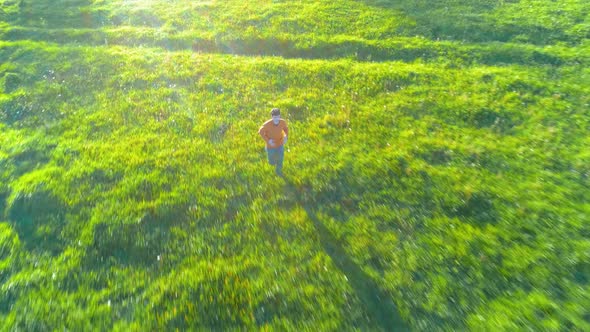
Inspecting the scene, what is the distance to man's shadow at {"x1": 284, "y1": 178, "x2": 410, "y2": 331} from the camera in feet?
23.9

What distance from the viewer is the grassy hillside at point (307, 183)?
7.66 metres

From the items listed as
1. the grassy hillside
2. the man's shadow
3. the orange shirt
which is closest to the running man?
the orange shirt

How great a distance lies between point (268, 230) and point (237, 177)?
99.3 inches

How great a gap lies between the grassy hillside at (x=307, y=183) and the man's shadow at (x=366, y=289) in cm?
4

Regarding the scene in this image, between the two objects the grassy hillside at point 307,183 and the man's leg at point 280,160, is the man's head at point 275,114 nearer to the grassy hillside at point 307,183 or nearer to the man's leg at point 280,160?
the man's leg at point 280,160

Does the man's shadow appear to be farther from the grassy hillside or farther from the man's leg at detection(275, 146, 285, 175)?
the man's leg at detection(275, 146, 285, 175)

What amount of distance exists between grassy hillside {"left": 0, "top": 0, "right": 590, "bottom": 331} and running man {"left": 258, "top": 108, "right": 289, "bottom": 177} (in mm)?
932

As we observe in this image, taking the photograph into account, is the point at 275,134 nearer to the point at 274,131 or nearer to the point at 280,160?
the point at 274,131

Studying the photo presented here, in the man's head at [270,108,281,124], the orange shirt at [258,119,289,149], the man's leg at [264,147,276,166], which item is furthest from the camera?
the man's leg at [264,147,276,166]

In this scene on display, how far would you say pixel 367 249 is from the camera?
29.2ft

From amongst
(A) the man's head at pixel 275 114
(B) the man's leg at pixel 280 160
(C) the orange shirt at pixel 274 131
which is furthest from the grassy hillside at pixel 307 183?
(A) the man's head at pixel 275 114

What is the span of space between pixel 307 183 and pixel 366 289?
4.00 metres

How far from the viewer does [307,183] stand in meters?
11.1

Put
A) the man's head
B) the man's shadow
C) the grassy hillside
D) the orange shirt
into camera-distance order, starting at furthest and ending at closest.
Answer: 1. the orange shirt
2. the man's head
3. the grassy hillside
4. the man's shadow
